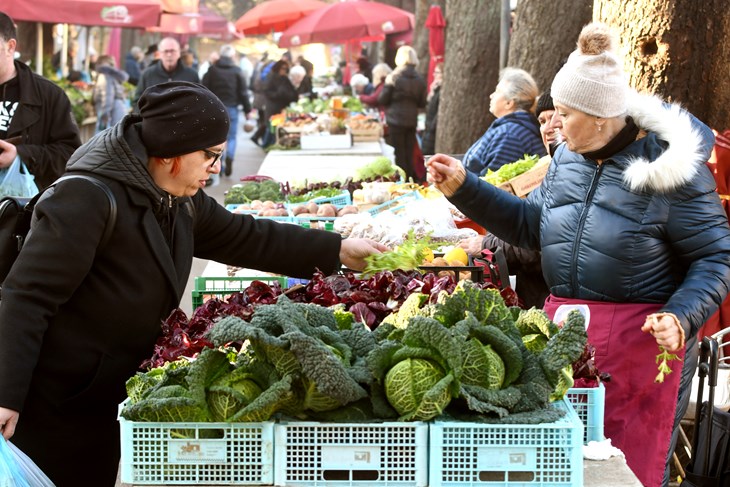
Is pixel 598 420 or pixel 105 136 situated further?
pixel 105 136

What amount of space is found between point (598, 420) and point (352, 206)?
4585 millimetres

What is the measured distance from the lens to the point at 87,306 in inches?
135

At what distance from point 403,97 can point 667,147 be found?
1199 cm

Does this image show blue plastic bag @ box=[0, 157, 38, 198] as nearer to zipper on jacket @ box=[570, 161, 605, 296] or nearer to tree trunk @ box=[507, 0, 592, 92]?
zipper on jacket @ box=[570, 161, 605, 296]

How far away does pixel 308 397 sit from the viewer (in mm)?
2670

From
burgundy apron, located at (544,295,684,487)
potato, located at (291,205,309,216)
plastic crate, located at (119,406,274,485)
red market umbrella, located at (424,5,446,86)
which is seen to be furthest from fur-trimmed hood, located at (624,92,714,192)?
red market umbrella, located at (424,5,446,86)

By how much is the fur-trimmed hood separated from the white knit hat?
9 centimetres

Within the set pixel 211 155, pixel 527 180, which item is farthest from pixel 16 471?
pixel 527 180

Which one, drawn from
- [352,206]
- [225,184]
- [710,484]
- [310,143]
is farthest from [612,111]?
[225,184]

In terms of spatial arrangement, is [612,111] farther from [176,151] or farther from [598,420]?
[176,151]

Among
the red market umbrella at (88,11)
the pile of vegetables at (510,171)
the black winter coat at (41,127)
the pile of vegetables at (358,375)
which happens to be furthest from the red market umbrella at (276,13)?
the pile of vegetables at (358,375)

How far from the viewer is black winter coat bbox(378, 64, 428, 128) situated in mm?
15648

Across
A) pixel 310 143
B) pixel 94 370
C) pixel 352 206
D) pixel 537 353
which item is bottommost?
pixel 310 143

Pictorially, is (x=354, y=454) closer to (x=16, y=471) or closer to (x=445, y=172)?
(x=16, y=471)
